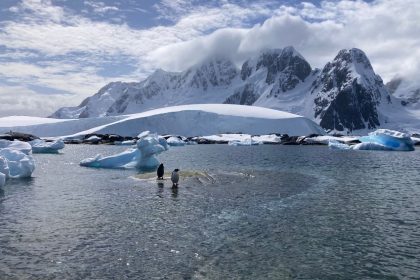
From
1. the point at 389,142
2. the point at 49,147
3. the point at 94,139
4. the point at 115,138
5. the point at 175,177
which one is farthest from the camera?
the point at 115,138

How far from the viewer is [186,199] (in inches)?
1252

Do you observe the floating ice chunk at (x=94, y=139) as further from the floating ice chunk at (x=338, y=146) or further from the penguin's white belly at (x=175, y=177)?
the penguin's white belly at (x=175, y=177)

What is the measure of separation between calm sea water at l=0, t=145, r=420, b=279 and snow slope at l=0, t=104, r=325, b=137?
136474mm

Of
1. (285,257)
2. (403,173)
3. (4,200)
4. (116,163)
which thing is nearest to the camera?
(285,257)

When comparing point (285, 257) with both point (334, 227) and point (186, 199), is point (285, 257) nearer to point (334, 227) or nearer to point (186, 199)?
point (334, 227)

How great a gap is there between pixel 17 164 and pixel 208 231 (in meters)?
30.1

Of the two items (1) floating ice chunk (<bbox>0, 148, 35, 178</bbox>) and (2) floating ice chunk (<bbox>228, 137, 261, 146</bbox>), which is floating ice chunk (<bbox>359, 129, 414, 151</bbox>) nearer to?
(2) floating ice chunk (<bbox>228, 137, 261, 146</bbox>)

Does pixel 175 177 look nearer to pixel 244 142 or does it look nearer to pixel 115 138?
pixel 244 142

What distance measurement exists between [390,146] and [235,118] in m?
83.8

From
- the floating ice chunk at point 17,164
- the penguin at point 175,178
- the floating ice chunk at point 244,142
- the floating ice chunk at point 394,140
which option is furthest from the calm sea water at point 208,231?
the floating ice chunk at point 244,142

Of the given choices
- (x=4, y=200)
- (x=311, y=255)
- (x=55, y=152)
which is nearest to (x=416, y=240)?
(x=311, y=255)

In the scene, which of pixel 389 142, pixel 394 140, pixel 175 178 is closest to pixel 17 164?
pixel 175 178

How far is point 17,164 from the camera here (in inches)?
1794

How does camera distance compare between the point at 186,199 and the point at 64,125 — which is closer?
the point at 186,199
